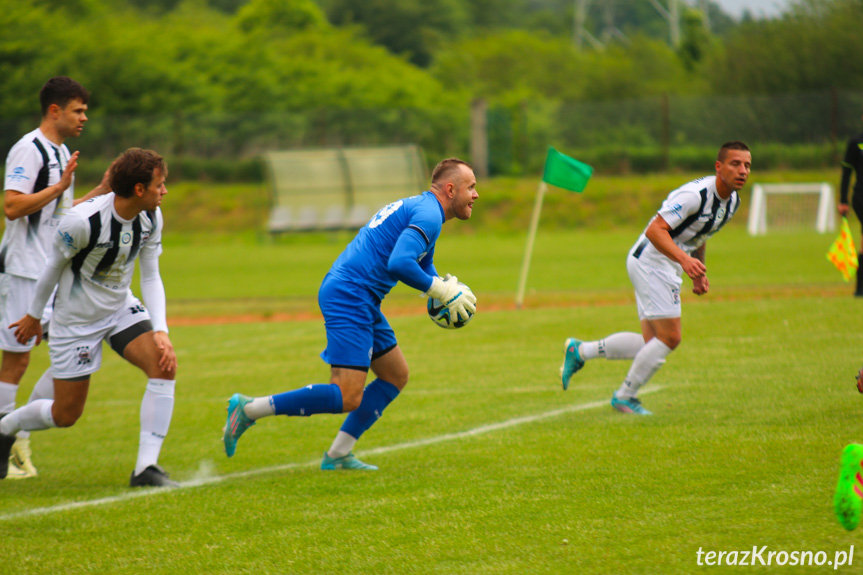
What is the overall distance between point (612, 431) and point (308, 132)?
31881 millimetres

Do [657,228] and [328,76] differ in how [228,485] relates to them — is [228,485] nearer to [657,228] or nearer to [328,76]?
[657,228]

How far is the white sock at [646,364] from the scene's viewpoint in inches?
262

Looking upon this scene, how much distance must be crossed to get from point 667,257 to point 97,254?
12.7 ft

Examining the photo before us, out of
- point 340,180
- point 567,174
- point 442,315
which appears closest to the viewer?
point 442,315

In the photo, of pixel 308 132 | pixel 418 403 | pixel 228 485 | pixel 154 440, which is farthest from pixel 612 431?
pixel 308 132

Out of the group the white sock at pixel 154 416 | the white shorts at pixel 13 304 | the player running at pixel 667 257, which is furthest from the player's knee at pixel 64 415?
the player running at pixel 667 257

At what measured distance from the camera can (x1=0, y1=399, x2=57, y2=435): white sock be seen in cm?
541

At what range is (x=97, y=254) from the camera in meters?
5.23

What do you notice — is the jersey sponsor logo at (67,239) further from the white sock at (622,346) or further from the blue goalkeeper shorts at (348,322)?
the white sock at (622,346)

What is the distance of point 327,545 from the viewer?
13.8 feet

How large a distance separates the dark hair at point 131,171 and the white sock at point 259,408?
141 centimetres

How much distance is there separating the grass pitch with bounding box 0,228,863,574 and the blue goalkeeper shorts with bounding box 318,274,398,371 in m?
0.76

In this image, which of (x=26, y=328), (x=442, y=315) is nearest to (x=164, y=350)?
(x=26, y=328)

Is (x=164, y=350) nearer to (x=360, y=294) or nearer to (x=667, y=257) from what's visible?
(x=360, y=294)
